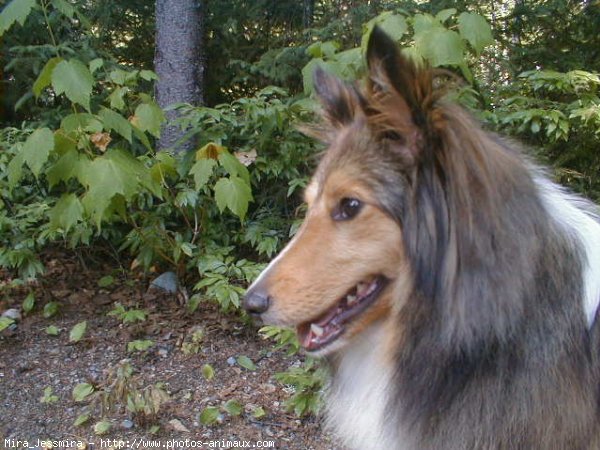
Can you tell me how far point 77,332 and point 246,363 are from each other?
39.4 inches

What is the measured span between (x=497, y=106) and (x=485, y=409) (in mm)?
3165

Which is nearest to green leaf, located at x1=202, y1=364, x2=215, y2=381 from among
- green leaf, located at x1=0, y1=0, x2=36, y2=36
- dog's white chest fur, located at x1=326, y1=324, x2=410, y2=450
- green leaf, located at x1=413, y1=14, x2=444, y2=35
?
dog's white chest fur, located at x1=326, y1=324, x2=410, y2=450

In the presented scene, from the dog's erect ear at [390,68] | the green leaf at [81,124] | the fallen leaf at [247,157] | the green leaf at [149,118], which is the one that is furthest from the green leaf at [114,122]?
the dog's erect ear at [390,68]

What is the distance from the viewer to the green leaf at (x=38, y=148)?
287cm

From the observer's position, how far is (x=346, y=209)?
194 centimetres

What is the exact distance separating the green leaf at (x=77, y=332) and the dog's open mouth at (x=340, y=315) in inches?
78.7

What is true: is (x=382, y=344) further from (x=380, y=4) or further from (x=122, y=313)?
(x=380, y=4)

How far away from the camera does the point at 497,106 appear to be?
456cm

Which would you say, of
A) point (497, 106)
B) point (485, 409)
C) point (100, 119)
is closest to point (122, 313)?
point (100, 119)

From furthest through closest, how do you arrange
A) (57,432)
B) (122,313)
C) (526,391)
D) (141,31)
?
1. (141,31)
2. (122,313)
3. (57,432)
4. (526,391)

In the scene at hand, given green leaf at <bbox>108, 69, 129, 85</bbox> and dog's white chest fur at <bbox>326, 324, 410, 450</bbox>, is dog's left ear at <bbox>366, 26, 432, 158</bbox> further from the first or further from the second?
green leaf at <bbox>108, 69, 129, 85</bbox>

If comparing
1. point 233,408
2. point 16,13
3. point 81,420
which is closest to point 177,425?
point 233,408

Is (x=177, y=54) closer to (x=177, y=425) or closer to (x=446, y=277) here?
(x=177, y=425)

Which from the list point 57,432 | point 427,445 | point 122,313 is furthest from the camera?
point 122,313
